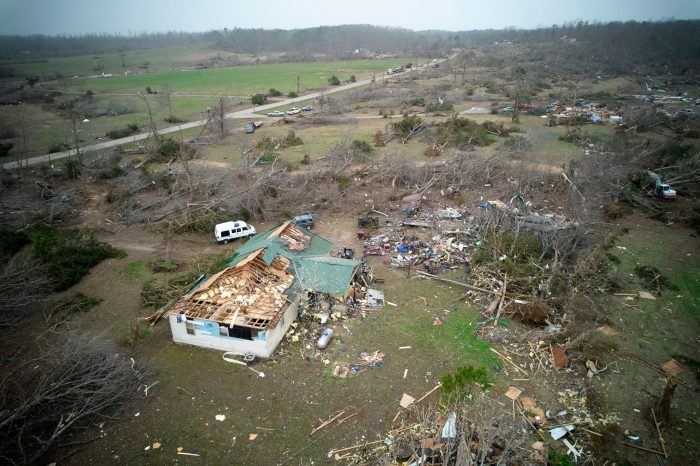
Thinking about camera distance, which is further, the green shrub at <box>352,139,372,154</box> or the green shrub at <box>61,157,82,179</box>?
the green shrub at <box>352,139,372,154</box>

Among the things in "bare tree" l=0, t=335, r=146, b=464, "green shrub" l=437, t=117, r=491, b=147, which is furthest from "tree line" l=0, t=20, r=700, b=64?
"bare tree" l=0, t=335, r=146, b=464

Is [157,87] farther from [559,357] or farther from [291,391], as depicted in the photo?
[559,357]

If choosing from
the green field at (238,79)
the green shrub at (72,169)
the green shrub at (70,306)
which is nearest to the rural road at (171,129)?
the green shrub at (72,169)

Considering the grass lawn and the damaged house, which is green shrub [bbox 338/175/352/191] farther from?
the grass lawn

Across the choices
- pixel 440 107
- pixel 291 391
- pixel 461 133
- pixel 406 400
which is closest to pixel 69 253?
pixel 291 391

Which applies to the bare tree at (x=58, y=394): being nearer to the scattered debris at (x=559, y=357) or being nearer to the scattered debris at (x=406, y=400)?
the scattered debris at (x=406, y=400)

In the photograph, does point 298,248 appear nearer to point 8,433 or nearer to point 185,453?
point 185,453

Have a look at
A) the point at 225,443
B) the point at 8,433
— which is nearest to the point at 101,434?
the point at 8,433
